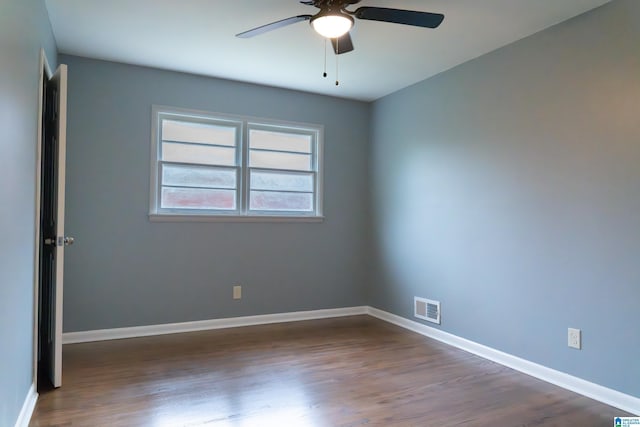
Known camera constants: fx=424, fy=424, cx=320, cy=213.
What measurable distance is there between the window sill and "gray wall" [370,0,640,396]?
107 cm

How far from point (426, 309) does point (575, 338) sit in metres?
1.41

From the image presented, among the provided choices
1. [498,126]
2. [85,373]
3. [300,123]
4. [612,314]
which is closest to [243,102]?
[300,123]

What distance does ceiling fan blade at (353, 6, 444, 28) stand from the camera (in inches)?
87.0

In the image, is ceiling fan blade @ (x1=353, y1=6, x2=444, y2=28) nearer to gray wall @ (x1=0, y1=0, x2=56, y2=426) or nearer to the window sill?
gray wall @ (x1=0, y1=0, x2=56, y2=426)

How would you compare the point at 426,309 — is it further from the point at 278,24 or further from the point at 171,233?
the point at 278,24

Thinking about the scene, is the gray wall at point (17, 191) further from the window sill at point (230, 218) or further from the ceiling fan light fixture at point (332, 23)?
the window sill at point (230, 218)

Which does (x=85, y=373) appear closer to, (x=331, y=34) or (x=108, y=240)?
(x=108, y=240)

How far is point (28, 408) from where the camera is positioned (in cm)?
222

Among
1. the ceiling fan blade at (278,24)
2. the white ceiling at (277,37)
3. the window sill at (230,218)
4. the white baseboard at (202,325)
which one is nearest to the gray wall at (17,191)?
the white ceiling at (277,37)

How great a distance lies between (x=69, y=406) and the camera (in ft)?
7.77

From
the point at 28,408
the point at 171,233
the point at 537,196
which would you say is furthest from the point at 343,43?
the point at 28,408

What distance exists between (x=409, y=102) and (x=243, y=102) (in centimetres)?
167

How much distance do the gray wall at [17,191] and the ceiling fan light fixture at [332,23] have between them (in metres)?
1.40

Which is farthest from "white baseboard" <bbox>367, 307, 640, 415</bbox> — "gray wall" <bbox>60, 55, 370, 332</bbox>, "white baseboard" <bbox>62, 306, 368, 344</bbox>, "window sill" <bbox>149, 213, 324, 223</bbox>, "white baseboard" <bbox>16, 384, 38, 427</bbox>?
"white baseboard" <bbox>16, 384, 38, 427</bbox>
